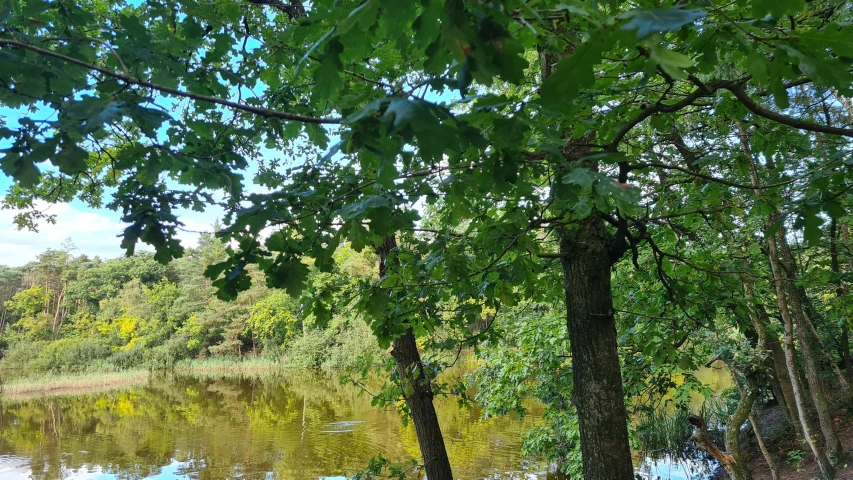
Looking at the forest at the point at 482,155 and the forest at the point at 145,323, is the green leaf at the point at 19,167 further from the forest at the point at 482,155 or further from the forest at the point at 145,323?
the forest at the point at 145,323

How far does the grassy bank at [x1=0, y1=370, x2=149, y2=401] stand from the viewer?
18.2 metres

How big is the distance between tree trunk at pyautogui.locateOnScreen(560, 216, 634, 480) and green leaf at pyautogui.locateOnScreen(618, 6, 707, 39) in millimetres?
1480

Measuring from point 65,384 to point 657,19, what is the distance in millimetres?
25549

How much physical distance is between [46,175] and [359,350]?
48.7 ft

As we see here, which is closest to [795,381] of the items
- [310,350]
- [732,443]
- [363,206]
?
[732,443]

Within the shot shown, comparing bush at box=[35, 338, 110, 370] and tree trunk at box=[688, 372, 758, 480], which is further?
bush at box=[35, 338, 110, 370]

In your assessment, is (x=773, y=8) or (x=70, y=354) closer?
(x=773, y=8)

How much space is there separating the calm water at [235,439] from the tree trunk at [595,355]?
5614 mm

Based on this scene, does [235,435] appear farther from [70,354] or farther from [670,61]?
[70,354]

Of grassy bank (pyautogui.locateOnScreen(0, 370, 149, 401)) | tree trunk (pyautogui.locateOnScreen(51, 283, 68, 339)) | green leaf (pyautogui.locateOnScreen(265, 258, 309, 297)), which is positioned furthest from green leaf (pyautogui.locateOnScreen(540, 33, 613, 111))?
tree trunk (pyautogui.locateOnScreen(51, 283, 68, 339))

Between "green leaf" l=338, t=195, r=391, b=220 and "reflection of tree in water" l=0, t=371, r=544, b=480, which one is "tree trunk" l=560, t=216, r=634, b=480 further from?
"reflection of tree in water" l=0, t=371, r=544, b=480

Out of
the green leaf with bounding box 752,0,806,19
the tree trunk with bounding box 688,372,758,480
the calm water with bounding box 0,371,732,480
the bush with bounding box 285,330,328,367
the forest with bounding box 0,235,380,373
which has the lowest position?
the calm water with bounding box 0,371,732,480

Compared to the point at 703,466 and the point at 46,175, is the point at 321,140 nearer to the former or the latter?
the point at 46,175

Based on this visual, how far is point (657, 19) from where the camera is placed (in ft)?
2.25
